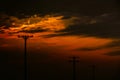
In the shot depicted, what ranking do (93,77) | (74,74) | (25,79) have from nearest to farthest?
(25,79) → (74,74) → (93,77)

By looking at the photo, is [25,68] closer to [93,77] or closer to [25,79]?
[25,79]

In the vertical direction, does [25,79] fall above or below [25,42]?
below

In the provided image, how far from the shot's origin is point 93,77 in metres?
15.3

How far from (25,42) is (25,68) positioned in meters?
0.57

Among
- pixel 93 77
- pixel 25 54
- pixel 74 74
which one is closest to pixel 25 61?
pixel 25 54

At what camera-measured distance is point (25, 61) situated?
9570mm

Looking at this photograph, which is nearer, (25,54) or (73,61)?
(25,54)

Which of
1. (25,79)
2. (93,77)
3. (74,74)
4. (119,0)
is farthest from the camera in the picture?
(93,77)

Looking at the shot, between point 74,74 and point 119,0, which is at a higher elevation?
point 119,0

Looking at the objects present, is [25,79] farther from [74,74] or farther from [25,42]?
[74,74]

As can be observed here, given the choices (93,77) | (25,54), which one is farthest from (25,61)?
(93,77)

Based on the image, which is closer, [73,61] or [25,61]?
[25,61]

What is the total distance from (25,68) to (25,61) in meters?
0.19

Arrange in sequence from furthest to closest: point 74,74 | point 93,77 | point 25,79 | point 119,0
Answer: point 93,77 < point 74,74 < point 25,79 < point 119,0
